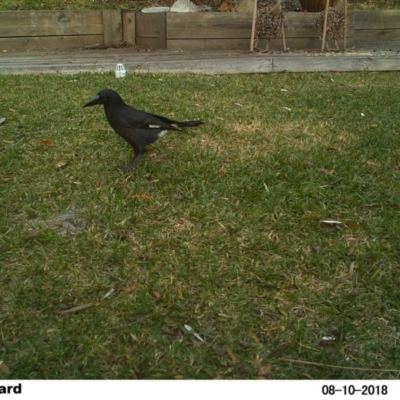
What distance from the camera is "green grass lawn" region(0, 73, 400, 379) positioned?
6.84ft

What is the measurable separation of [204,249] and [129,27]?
23.5ft

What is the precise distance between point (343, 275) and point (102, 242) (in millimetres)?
1226

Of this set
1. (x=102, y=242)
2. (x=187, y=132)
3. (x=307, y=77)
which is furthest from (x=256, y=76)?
(x=102, y=242)

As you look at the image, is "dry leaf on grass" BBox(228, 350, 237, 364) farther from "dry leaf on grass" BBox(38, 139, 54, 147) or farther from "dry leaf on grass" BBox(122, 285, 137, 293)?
"dry leaf on grass" BBox(38, 139, 54, 147)

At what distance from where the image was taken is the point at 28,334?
2172 mm

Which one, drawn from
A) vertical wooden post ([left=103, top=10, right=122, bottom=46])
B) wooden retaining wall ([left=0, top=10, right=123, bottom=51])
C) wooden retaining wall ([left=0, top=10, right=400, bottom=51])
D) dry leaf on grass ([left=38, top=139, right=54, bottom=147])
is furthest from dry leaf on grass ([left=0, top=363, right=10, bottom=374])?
vertical wooden post ([left=103, top=10, right=122, bottom=46])

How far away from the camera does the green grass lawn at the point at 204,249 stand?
2086mm

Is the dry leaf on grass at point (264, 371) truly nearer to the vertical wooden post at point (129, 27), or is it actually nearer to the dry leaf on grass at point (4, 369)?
the dry leaf on grass at point (4, 369)

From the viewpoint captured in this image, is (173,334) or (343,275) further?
(343,275)

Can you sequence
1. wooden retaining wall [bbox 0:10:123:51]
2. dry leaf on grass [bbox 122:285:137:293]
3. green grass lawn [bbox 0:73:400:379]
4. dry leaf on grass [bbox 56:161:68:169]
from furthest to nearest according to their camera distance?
1. wooden retaining wall [bbox 0:10:123:51]
2. dry leaf on grass [bbox 56:161:68:169]
3. dry leaf on grass [bbox 122:285:137:293]
4. green grass lawn [bbox 0:73:400:379]

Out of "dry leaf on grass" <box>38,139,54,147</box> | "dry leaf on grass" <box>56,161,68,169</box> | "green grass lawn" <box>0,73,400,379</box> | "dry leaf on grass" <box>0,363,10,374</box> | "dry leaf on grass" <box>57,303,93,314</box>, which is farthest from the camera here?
"dry leaf on grass" <box>38,139,54,147</box>

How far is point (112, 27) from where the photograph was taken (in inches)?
356

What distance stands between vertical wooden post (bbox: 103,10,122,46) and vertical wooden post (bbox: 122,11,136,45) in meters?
0.07
